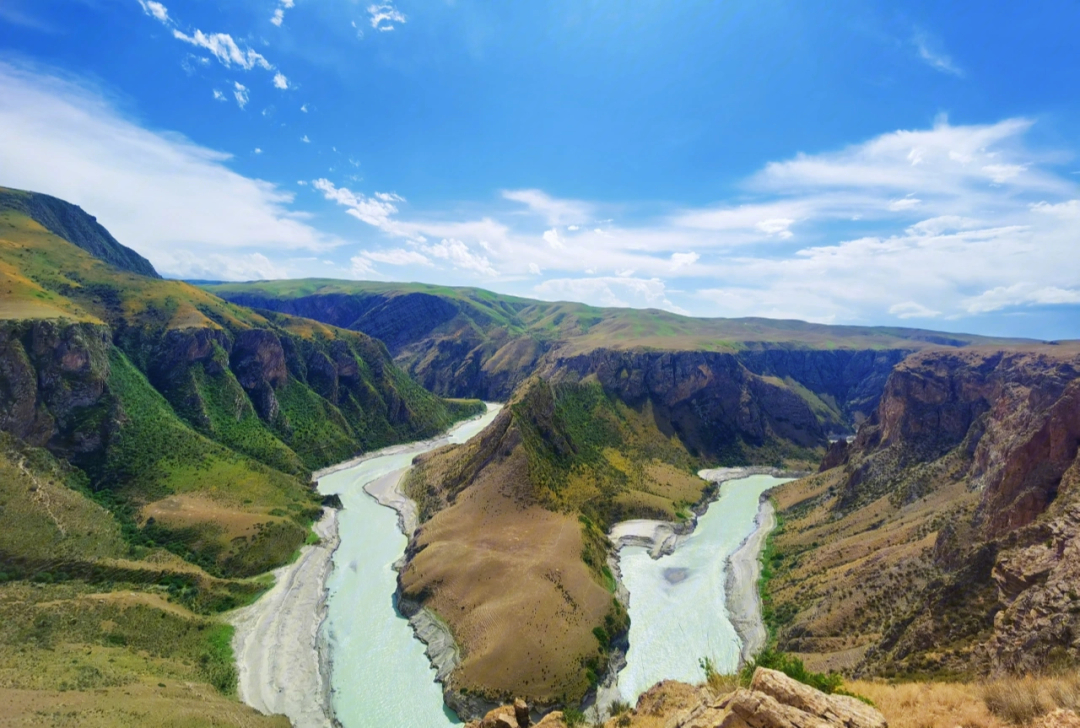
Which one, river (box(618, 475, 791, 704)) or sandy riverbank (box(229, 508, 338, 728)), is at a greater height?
river (box(618, 475, 791, 704))

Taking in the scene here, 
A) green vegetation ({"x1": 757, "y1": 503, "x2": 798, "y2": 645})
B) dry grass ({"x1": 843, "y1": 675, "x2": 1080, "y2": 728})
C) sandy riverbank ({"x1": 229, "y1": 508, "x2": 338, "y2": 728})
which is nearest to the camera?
dry grass ({"x1": 843, "y1": 675, "x2": 1080, "y2": 728})

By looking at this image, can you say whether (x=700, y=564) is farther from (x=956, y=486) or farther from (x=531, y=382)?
(x=531, y=382)

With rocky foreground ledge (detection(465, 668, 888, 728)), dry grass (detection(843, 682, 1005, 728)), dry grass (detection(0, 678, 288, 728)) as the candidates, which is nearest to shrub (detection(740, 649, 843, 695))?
dry grass (detection(843, 682, 1005, 728))

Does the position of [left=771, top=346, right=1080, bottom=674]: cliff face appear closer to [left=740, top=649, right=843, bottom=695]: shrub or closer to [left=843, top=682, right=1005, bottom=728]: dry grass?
[left=843, top=682, right=1005, bottom=728]: dry grass

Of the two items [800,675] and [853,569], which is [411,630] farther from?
[853,569]

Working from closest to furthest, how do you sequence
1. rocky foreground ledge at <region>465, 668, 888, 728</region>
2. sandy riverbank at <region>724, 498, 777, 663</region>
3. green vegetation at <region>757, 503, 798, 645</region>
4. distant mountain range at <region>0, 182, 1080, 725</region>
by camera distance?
rocky foreground ledge at <region>465, 668, 888, 728</region> → distant mountain range at <region>0, 182, 1080, 725</region> → sandy riverbank at <region>724, 498, 777, 663</region> → green vegetation at <region>757, 503, 798, 645</region>

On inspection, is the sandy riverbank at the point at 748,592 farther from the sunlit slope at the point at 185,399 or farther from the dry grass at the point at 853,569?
the sunlit slope at the point at 185,399

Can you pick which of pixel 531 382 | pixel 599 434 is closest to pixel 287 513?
pixel 531 382

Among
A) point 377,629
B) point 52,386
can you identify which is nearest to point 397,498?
point 377,629
